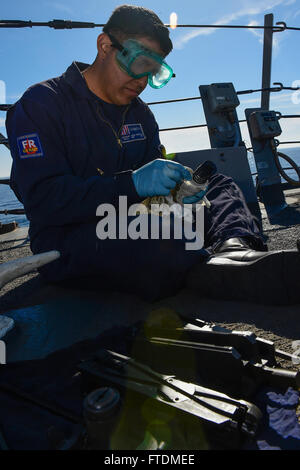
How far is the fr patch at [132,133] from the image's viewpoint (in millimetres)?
2072

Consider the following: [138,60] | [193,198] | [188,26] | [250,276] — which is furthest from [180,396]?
[188,26]

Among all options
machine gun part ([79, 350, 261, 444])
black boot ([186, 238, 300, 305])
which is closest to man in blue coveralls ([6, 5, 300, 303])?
black boot ([186, 238, 300, 305])

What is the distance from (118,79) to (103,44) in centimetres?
21

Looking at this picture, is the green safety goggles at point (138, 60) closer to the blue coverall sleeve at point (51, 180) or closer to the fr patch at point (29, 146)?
the blue coverall sleeve at point (51, 180)

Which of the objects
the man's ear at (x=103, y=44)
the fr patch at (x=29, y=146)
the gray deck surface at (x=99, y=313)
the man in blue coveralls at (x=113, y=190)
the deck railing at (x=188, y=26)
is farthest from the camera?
the deck railing at (x=188, y=26)

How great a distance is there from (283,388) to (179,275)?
0.69 m

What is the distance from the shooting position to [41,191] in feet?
5.12

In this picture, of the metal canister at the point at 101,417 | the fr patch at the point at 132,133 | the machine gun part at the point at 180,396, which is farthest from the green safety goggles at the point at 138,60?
the metal canister at the point at 101,417

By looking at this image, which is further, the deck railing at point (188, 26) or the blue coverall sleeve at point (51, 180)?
the deck railing at point (188, 26)

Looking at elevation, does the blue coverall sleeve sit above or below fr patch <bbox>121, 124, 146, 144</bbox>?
below

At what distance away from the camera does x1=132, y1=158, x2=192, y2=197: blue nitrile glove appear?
1.54 m

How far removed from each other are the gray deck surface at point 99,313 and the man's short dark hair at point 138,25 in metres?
1.27

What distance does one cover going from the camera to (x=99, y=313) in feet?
4.92

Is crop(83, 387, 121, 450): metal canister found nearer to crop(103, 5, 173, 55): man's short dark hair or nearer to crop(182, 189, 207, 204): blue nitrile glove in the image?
crop(182, 189, 207, 204): blue nitrile glove
